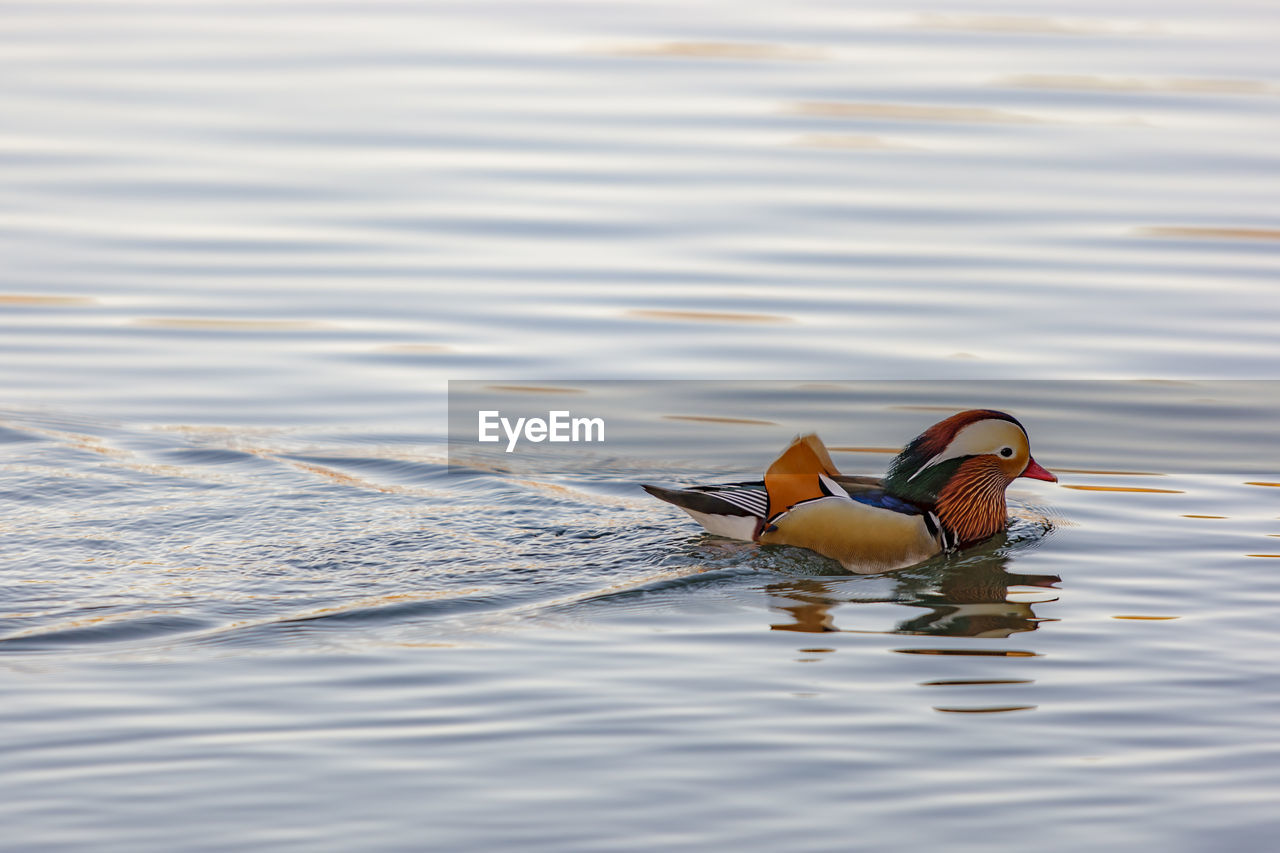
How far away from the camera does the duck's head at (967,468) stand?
371 inches

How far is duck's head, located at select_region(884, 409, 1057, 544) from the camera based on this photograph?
9.41 meters

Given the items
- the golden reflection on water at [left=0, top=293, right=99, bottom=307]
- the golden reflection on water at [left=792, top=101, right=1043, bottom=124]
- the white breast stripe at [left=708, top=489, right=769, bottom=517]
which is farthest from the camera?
the golden reflection on water at [left=792, top=101, right=1043, bottom=124]

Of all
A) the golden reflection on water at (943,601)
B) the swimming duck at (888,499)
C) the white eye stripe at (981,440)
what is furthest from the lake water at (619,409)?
the white eye stripe at (981,440)

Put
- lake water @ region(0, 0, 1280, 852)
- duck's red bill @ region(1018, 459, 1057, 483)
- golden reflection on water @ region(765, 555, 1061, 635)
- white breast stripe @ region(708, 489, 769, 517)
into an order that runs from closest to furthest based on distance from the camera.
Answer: lake water @ region(0, 0, 1280, 852) < golden reflection on water @ region(765, 555, 1061, 635) < white breast stripe @ region(708, 489, 769, 517) < duck's red bill @ region(1018, 459, 1057, 483)

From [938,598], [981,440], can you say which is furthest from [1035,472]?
[938,598]

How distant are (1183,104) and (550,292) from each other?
802 centimetres

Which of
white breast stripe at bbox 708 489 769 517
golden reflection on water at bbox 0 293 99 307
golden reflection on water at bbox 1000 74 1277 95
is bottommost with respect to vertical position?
white breast stripe at bbox 708 489 769 517

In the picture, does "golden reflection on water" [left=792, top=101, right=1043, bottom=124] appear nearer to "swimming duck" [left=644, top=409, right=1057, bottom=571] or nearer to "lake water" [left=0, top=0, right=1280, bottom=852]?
"lake water" [left=0, top=0, right=1280, bottom=852]

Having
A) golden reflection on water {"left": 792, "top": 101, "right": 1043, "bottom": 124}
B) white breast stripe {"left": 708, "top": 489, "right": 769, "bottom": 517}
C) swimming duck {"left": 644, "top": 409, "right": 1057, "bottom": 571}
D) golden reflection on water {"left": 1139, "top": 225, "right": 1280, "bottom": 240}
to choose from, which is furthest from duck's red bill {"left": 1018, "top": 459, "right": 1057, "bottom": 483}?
golden reflection on water {"left": 792, "top": 101, "right": 1043, "bottom": 124}

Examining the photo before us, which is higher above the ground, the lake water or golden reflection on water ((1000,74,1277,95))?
golden reflection on water ((1000,74,1277,95))

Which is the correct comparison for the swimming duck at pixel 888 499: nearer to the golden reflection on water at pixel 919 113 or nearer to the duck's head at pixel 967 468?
the duck's head at pixel 967 468

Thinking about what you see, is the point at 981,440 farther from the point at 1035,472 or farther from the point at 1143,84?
the point at 1143,84

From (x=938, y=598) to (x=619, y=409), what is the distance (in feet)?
12.1

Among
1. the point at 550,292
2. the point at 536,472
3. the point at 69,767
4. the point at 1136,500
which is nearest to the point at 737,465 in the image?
the point at 536,472
